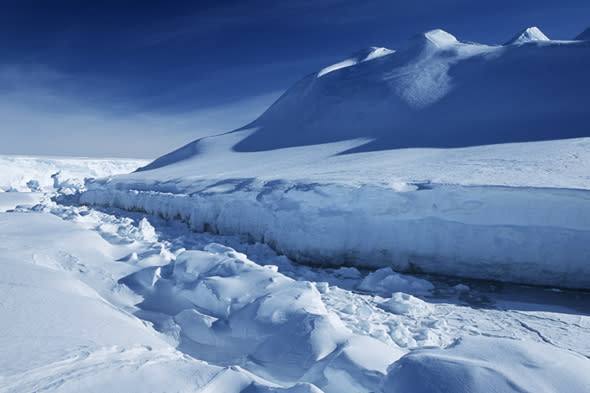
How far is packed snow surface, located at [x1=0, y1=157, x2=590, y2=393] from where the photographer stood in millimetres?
→ 1574

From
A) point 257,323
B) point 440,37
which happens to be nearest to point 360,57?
point 440,37

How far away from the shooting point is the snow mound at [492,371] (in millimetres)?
1409

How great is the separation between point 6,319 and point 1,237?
10.5 feet

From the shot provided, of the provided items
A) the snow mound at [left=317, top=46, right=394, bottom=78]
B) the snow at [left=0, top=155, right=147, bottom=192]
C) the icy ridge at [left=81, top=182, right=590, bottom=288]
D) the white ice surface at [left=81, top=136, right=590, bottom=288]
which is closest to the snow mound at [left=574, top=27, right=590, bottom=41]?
the snow mound at [left=317, top=46, right=394, bottom=78]

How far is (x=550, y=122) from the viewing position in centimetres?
681

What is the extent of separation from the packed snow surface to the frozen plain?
0.01 meters

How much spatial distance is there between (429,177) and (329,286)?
1988 mm

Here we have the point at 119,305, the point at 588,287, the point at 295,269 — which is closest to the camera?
the point at 119,305

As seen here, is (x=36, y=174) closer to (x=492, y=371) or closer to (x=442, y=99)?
(x=442, y=99)

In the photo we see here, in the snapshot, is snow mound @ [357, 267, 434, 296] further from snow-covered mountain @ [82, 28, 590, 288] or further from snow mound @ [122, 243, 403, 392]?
snow mound @ [122, 243, 403, 392]

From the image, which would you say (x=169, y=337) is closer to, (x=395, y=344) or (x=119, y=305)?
(x=119, y=305)

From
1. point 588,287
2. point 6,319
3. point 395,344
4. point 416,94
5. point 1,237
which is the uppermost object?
point 416,94

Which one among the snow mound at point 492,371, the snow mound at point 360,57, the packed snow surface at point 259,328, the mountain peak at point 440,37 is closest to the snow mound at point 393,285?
the packed snow surface at point 259,328

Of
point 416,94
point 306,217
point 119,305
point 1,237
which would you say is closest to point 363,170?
point 306,217
